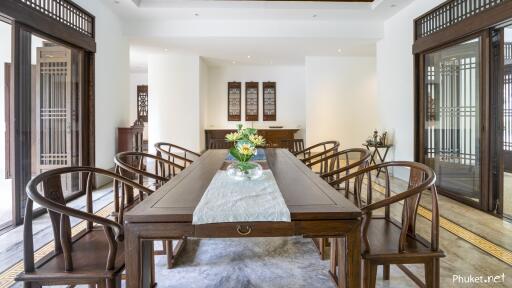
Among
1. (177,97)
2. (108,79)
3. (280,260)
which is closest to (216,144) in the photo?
(108,79)

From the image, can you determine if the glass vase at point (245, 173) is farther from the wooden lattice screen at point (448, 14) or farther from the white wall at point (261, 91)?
the white wall at point (261, 91)

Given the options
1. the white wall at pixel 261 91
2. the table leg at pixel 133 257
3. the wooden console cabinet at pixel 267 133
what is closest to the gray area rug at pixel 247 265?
the table leg at pixel 133 257

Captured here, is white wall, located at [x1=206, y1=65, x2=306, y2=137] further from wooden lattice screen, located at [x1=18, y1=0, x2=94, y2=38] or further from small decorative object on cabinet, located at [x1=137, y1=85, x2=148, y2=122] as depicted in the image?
wooden lattice screen, located at [x1=18, y1=0, x2=94, y2=38]

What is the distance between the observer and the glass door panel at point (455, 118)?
157 inches

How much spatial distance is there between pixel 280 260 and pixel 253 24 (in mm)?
5082

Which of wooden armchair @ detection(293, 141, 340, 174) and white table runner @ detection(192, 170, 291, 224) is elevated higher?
wooden armchair @ detection(293, 141, 340, 174)

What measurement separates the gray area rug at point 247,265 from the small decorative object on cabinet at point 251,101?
7.57 meters

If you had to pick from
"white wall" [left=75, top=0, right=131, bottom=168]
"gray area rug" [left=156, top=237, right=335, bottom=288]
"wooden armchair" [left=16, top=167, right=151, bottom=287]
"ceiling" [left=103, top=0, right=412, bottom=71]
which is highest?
"ceiling" [left=103, top=0, right=412, bottom=71]

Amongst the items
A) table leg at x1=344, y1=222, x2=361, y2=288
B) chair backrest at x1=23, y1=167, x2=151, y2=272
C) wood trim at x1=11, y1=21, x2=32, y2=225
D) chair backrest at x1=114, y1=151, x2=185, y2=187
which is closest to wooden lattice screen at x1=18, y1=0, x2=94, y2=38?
wood trim at x1=11, y1=21, x2=32, y2=225

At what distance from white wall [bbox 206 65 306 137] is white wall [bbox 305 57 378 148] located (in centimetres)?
168

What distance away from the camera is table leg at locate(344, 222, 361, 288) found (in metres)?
1.36

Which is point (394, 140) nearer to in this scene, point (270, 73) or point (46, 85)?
point (270, 73)

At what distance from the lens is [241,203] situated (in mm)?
1485

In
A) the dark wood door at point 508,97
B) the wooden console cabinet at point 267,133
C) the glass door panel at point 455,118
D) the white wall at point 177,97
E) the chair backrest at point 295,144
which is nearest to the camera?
the glass door panel at point 455,118
